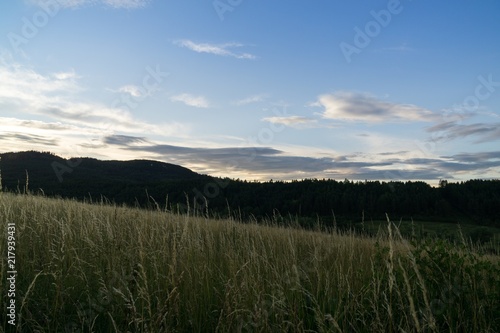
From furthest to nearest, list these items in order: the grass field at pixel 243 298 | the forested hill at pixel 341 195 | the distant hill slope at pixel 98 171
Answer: the distant hill slope at pixel 98 171
the forested hill at pixel 341 195
the grass field at pixel 243 298

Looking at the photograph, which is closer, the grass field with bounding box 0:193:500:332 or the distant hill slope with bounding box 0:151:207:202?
the grass field with bounding box 0:193:500:332

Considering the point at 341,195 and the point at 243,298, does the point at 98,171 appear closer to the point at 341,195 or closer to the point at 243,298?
the point at 341,195

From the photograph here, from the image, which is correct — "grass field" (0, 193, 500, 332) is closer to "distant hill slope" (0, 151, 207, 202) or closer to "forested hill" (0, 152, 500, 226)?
"forested hill" (0, 152, 500, 226)

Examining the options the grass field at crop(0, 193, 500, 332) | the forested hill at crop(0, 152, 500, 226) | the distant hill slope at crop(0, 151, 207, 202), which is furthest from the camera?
the distant hill slope at crop(0, 151, 207, 202)

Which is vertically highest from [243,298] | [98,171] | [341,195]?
[98,171]

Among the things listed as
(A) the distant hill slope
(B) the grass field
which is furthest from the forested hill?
(B) the grass field

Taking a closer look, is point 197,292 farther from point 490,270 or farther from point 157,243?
point 490,270

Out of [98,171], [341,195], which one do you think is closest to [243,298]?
[341,195]

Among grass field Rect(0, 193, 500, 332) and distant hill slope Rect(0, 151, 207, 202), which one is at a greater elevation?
distant hill slope Rect(0, 151, 207, 202)

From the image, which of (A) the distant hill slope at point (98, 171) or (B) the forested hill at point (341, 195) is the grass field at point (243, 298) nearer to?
(B) the forested hill at point (341, 195)

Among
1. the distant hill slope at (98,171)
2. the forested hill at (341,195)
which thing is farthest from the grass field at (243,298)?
the distant hill slope at (98,171)

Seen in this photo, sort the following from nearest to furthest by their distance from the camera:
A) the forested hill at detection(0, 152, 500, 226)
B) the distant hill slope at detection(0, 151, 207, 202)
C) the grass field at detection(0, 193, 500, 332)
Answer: the grass field at detection(0, 193, 500, 332) < the forested hill at detection(0, 152, 500, 226) < the distant hill slope at detection(0, 151, 207, 202)

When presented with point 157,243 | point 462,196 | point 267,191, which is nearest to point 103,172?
point 267,191

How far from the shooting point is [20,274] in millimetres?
4410
